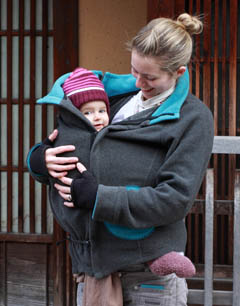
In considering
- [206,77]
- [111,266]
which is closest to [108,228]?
[111,266]

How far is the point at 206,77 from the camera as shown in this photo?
3896 millimetres

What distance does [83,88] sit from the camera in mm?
1898

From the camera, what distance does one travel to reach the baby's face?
1.88 metres

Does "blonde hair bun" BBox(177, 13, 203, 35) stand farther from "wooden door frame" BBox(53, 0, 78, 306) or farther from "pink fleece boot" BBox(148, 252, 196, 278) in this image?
"wooden door frame" BBox(53, 0, 78, 306)

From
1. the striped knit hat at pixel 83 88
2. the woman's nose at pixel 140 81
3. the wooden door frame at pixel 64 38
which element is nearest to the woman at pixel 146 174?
the woman's nose at pixel 140 81

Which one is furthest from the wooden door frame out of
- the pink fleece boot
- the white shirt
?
the pink fleece boot

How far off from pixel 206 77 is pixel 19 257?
2.18 metres

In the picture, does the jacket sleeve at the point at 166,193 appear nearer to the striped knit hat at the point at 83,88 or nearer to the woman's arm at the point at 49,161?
the woman's arm at the point at 49,161

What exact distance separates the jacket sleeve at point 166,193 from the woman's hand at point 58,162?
0.16 meters

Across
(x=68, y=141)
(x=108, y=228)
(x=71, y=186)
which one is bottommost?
(x=108, y=228)

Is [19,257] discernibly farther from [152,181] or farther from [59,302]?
[152,181]

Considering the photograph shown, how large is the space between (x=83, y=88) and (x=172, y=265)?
0.72m

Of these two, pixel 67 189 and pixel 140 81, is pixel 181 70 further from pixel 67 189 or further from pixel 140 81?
pixel 67 189

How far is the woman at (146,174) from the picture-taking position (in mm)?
1688
